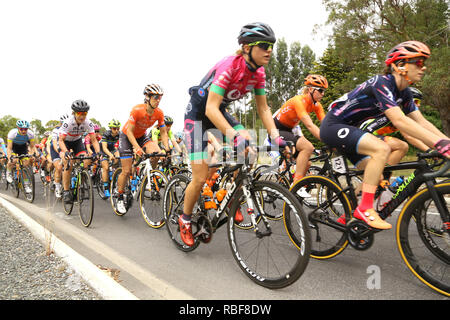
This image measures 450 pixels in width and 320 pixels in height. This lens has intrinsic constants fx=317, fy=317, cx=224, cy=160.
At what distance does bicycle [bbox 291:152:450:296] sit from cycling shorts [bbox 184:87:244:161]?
4.63ft

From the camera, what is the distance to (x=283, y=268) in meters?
3.13

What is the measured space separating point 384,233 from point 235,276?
259cm

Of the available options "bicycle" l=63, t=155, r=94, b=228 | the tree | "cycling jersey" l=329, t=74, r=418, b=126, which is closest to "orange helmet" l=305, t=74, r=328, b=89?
"cycling jersey" l=329, t=74, r=418, b=126

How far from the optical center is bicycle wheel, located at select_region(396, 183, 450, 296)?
258 cm

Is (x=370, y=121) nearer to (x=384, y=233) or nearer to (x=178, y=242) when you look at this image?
(x=384, y=233)

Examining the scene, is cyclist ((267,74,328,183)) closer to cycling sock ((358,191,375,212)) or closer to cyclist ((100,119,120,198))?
cycling sock ((358,191,375,212))

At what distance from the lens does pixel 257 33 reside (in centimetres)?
294

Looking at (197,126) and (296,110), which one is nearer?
(197,126)

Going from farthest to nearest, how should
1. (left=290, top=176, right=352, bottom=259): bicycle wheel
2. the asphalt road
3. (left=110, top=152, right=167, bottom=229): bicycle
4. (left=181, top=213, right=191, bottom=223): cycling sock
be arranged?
(left=110, top=152, right=167, bottom=229): bicycle < (left=181, top=213, right=191, bottom=223): cycling sock < (left=290, top=176, right=352, bottom=259): bicycle wheel < the asphalt road

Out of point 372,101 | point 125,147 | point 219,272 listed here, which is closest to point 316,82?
point 372,101

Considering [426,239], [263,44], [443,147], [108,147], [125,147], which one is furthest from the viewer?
[108,147]

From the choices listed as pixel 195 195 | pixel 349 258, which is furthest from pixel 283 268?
pixel 195 195

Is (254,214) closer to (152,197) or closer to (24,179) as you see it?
(152,197)

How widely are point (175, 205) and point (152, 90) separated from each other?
92.1 inches
